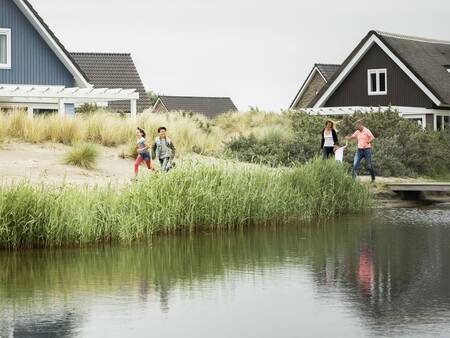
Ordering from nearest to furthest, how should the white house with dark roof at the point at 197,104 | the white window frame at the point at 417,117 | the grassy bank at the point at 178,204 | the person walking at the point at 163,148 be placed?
the grassy bank at the point at 178,204, the person walking at the point at 163,148, the white window frame at the point at 417,117, the white house with dark roof at the point at 197,104

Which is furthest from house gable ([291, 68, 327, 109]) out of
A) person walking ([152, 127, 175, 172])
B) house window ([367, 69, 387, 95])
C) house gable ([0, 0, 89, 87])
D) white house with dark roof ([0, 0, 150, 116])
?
person walking ([152, 127, 175, 172])

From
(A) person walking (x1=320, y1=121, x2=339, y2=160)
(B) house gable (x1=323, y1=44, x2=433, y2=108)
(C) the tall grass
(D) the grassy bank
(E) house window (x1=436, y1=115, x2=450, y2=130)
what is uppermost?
(B) house gable (x1=323, y1=44, x2=433, y2=108)

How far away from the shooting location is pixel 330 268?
645 inches

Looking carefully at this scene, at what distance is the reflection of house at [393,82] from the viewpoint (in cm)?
5019

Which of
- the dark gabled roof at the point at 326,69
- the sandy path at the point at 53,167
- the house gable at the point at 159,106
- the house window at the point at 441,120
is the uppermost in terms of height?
the dark gabled roof at the point at 326,69

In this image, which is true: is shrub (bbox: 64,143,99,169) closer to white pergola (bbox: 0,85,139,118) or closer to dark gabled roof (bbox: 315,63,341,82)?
white pergola (bbox: 0,85,139,118)

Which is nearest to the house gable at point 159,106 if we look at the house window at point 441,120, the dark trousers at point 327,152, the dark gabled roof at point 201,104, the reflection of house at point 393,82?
the dark gabled roof at point 201,104

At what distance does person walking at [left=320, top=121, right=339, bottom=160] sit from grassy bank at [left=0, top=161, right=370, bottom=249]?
2327mm

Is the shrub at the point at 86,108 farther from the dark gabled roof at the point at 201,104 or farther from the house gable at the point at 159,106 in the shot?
the house gable at the point at 159,106

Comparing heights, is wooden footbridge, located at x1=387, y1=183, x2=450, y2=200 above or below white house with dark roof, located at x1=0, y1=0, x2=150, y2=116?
below

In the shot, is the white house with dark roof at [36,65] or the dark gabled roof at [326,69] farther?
the dark gabled roof at [326,69]

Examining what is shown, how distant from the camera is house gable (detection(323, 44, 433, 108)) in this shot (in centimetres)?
5084

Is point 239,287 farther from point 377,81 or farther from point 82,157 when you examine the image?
point 377,81

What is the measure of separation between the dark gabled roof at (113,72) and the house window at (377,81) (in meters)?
12.1
